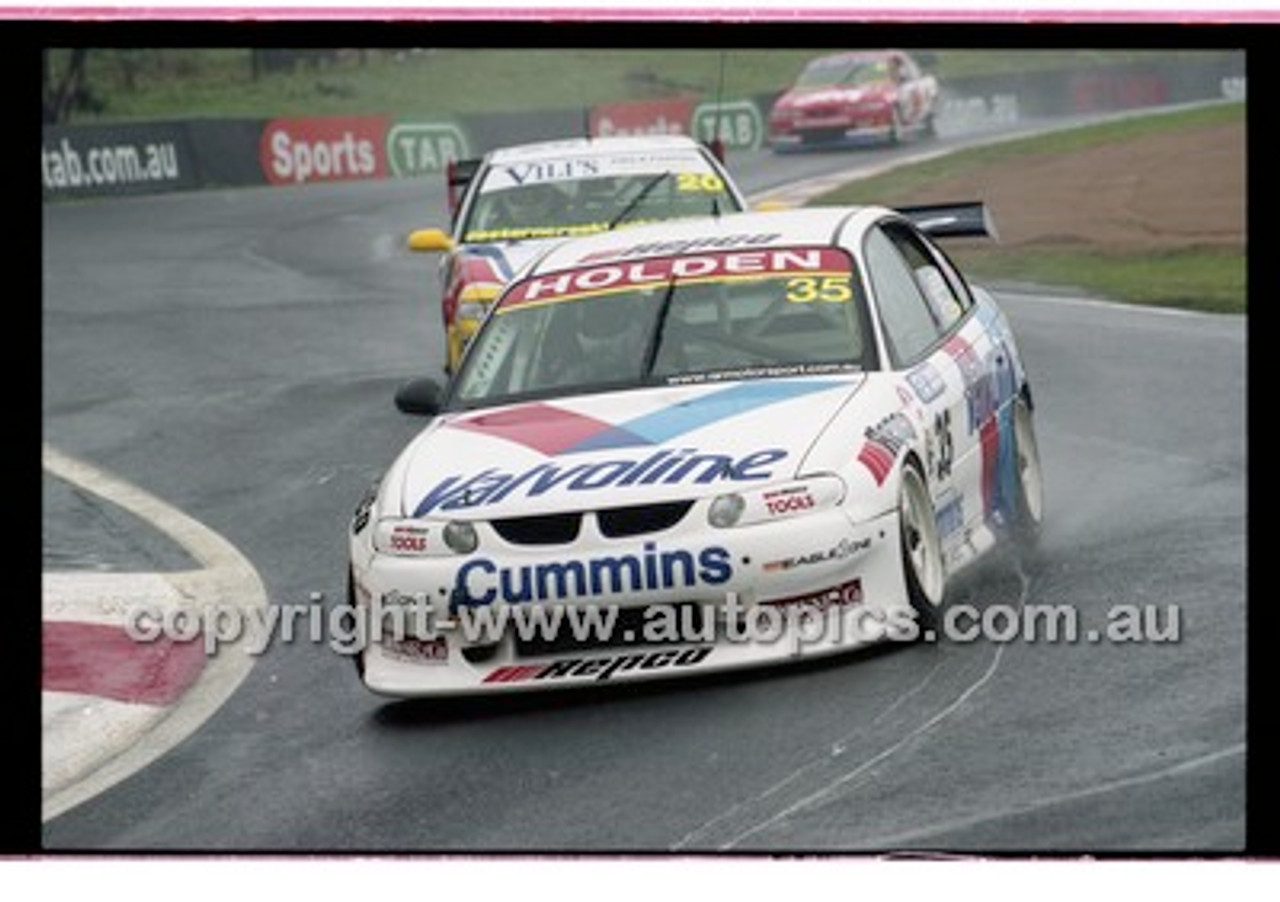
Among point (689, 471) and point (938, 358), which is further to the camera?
point (938, 358)

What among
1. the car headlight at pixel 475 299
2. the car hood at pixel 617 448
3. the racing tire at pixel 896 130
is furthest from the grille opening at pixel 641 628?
the racing tire at pixel 896 130

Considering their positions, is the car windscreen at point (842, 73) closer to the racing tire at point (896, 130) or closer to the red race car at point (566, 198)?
the racing tire at point (896, 130)

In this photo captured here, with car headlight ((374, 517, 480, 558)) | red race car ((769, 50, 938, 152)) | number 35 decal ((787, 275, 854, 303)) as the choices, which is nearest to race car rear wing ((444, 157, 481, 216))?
number 35 decal ((787, 275, 854, 303))

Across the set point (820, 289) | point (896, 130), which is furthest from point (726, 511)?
point (896, 130)

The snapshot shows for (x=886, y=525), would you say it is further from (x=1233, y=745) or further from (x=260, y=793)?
(x=260, y=793)

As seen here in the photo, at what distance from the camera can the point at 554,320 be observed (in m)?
9.23

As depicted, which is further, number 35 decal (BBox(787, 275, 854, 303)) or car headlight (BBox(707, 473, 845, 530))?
number 35 decal (BBox(787, 275, 854, 303))

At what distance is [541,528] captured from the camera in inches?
306

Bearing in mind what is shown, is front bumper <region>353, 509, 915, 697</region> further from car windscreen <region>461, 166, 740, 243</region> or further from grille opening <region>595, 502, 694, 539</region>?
car windscreen <region>461, 166, 740, 243</region>

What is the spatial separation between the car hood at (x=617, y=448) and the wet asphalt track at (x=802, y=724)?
53cm

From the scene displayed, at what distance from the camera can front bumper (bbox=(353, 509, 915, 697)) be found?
765 cm

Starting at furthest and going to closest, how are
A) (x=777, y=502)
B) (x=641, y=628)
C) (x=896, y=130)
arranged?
(x=896, y=130) < (x=777, y=502) < (x=641, y=628)

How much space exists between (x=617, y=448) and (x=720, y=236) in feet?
5.41

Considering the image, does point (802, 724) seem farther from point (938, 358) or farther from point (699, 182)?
point (699, 182)
